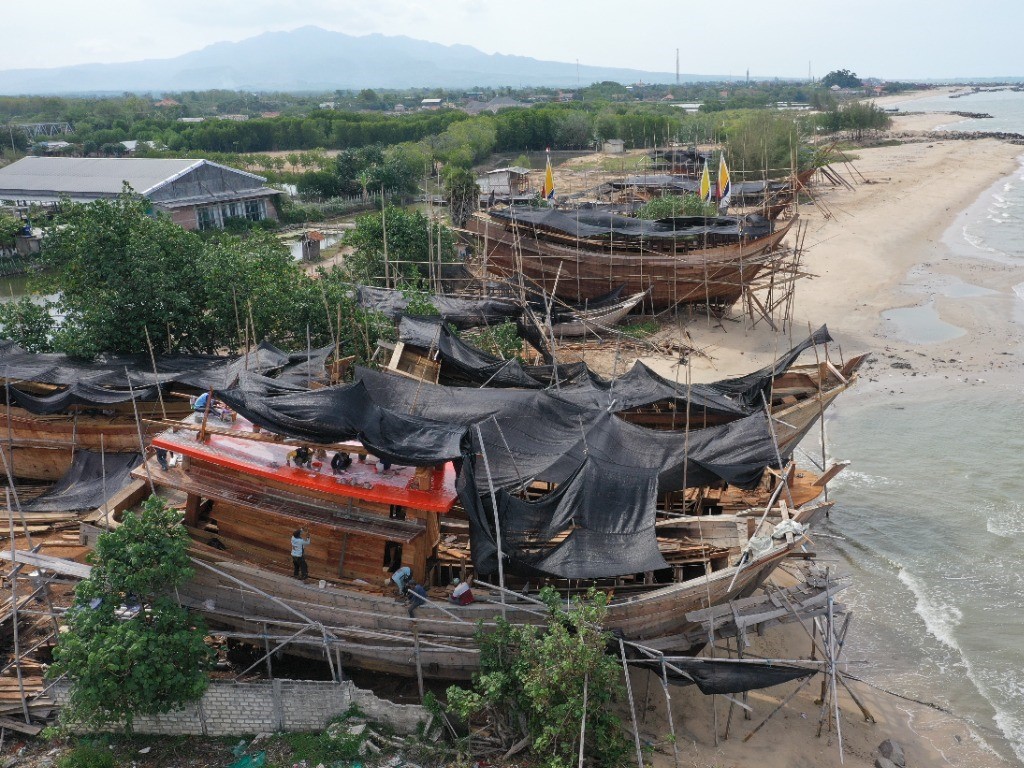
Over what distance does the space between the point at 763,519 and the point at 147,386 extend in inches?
467

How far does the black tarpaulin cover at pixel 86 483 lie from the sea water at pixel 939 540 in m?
13.0

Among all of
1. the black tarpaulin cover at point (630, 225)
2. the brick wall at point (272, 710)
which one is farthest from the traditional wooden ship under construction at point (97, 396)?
the black tarpaulin cover at point (630, 225)

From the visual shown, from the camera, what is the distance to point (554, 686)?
→ 987 cm

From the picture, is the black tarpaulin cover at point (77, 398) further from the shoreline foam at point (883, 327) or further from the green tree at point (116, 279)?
the shoreline foam at point (883, 327)

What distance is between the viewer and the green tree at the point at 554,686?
9.75 m

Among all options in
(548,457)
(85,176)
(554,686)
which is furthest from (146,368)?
(85,176)

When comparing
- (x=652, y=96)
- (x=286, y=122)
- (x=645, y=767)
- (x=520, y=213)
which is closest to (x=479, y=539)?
(x=645, y=767)

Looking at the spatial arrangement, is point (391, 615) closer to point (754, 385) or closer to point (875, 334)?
point (754, 385)

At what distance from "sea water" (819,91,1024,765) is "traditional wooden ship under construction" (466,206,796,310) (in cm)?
624

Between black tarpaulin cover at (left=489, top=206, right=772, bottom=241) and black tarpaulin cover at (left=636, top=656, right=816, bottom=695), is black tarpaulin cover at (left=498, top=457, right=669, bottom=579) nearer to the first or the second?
black tarpaulin cover at (left=636, top=656, right=816, bottom=695)

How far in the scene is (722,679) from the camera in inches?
425

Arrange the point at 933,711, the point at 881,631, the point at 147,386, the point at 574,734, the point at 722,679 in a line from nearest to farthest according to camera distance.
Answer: the point at 574,734, the point at 722,679, the point at 933,711, the point at 881,631, the point at 147,386

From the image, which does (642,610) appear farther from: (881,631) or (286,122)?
(286,122)

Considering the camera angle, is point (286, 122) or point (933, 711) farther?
point (286, 122)
